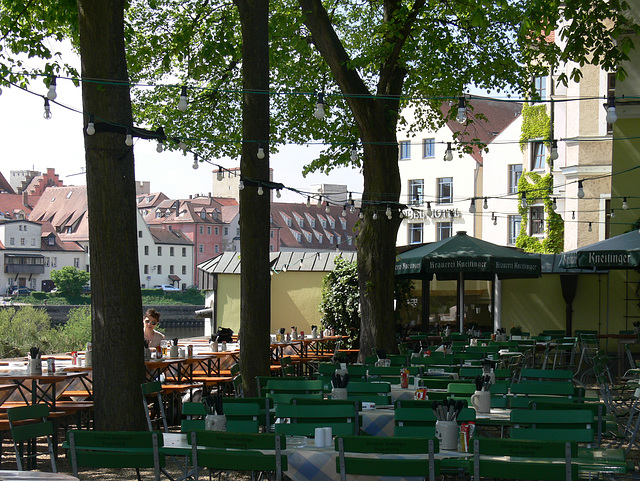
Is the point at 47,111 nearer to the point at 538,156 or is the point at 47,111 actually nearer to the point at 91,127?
the point at 91,127

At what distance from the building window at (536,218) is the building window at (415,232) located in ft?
36.4

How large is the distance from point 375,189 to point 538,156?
91.9 feet

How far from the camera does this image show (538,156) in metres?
41.8

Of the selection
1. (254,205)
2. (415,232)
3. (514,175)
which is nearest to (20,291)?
(415,232)

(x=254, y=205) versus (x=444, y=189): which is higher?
(x=444, y=189)

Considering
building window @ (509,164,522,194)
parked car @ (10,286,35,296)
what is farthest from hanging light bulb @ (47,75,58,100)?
parked car @ (10,286,35,296)

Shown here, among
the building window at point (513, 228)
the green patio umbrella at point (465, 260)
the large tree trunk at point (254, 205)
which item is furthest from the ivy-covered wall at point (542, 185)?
the large tree trunk at point (254, 205)

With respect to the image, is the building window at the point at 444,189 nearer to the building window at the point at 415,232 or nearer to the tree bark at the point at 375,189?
the building window at the point at 415,232

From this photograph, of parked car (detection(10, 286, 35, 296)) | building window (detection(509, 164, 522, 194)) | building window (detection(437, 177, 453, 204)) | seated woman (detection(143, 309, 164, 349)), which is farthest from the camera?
parked car (detection(10, 286, 35, 296))

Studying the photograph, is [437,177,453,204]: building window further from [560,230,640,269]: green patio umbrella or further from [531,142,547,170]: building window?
[560,230,640,269]: green patio umbrella

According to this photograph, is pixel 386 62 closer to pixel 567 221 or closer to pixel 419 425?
pixel 419 425

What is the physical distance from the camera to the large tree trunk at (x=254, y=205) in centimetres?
1141

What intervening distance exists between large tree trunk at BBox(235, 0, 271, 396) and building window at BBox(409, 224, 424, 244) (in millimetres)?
Result: 42381

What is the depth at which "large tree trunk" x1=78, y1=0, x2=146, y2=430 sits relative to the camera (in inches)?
353
